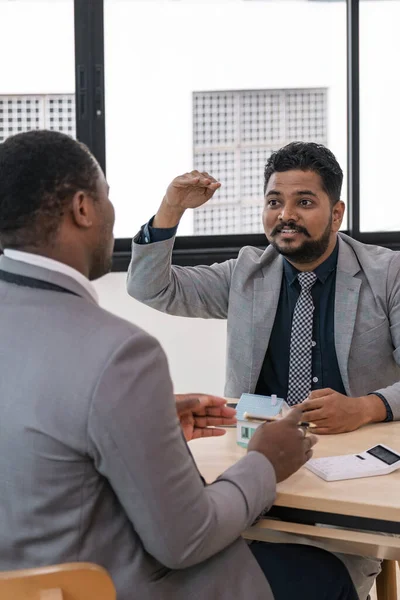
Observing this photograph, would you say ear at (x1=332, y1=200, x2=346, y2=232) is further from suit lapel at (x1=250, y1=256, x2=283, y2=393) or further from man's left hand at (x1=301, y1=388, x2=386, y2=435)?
man's left hand at (x1=301, y1=388, x2=386, y2=435)

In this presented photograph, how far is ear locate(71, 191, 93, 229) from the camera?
46.0 inches

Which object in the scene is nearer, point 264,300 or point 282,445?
point 282,445

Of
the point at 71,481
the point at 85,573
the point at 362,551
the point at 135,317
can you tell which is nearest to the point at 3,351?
the point at 71,481

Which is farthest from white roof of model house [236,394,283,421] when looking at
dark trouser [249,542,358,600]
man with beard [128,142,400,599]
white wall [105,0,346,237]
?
white wall [105,0,346,237]

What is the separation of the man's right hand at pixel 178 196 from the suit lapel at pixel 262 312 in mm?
296

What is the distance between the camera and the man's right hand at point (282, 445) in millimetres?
1385

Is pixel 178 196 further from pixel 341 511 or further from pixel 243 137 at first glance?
pixel 243 137

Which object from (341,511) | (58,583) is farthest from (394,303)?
(58,583)

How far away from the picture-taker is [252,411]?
1699 millimetres

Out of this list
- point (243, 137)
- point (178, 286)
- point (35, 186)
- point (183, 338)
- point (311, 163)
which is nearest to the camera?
point (35, 186)

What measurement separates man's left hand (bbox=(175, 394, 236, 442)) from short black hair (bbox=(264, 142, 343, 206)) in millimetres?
881

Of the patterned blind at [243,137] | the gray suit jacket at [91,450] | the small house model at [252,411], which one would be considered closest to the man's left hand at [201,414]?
the small house model at [252,411]

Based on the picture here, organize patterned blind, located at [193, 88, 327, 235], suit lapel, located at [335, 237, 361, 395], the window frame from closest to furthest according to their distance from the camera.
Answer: suit lapel, located at [335, 237, 361, 395] < the window frame < patterned blind, located at [193, 88, 327, 235]

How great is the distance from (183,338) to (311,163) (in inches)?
64.2
